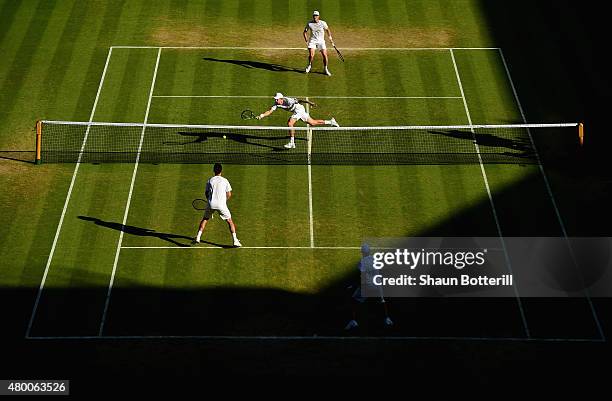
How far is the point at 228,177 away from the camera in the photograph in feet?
137

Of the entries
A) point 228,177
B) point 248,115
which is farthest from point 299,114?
point 228,177

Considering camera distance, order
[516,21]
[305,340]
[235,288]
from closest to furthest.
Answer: [305,340], [235,288], [516,21]

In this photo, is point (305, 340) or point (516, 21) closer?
point (305, 340)

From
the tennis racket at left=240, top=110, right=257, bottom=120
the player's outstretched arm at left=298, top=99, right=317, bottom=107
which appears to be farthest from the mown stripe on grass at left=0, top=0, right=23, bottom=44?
the player's outstretched arm at left=298, top=99, right=317, bottom=107

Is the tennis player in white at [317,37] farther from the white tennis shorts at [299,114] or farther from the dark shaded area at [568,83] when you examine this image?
the dark shaded area at [568,83]

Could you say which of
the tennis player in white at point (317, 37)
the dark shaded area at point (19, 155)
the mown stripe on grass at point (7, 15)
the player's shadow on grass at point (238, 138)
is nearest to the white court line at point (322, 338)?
the dark shaded area at point (19, 155)

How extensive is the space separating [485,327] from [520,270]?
2.94m

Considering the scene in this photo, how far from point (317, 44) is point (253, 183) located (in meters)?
9.08

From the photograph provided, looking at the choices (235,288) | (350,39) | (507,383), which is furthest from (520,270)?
(350,39)

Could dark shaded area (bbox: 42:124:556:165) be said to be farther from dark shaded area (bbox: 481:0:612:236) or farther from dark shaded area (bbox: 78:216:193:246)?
dark shaded area (bbox: 78:216:193:246)

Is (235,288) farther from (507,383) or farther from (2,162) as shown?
(2,162)

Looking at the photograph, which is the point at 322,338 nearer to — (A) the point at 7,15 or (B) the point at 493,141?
(B) the point at 493,141

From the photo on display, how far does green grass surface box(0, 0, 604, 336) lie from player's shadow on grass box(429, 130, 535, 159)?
1040 millimetres

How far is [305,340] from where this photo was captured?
112ft
